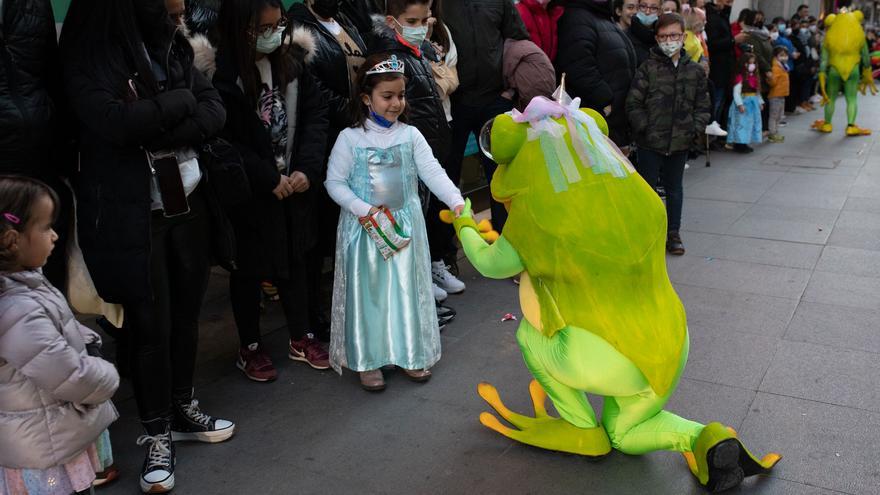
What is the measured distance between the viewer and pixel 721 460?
294cm

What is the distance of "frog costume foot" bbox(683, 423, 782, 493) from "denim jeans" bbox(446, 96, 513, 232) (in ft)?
9.23

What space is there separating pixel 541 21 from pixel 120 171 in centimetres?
390

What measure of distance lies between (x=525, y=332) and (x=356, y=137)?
4.44ft

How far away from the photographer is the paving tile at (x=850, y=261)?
579cm

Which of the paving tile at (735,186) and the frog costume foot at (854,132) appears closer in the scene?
the paving tile at (735,186)

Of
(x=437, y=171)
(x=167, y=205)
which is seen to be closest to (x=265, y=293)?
(x=437, y=171)

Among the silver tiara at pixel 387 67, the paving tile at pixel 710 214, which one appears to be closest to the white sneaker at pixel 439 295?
the silver tiara at pixel 387 67

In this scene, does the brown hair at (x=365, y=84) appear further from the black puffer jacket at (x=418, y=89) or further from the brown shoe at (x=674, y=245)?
the brown shoe at (x=674, y=245)

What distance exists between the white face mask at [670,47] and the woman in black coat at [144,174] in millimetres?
3760

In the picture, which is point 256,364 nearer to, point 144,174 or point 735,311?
point 144,174

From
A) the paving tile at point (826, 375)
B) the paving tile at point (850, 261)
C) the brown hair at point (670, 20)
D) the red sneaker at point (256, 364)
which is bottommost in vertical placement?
the paving tile at point (850, 261)

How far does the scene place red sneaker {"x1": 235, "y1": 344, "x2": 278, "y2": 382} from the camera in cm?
420

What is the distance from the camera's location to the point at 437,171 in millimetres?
4059

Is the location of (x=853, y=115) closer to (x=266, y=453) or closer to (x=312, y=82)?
(x=312, y=82)
